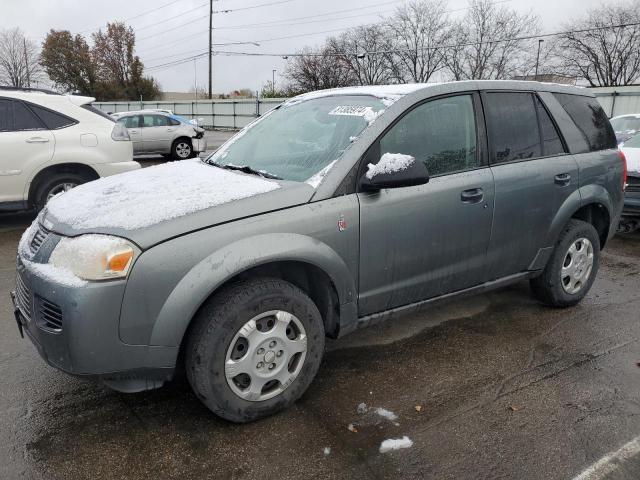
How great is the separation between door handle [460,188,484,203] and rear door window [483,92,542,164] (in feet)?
0.97

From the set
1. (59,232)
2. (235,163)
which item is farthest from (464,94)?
(59,232)

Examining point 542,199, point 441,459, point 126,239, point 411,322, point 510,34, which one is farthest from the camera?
point 510,34

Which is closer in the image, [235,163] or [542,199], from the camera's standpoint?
[235,163]

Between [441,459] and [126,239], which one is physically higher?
[126,239]

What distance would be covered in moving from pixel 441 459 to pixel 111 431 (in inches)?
64.8

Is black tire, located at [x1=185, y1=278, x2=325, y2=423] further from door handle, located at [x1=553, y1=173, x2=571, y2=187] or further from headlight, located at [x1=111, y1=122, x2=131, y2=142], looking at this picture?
headlight, located at [x1=111, y1=122, x2=131, y2=142]

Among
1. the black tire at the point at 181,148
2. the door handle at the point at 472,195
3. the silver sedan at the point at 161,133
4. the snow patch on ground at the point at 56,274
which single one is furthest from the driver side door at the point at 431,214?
the black tire at the point at 181,148

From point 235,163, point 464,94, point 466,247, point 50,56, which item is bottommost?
point 466,247

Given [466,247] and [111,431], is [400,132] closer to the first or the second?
[466,247]

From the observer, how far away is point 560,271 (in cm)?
420

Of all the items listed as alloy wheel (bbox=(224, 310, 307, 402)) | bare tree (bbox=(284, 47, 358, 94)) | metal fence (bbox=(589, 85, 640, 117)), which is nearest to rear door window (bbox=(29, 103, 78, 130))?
alloy wheel (bbox=(224, 310, 307, 402))

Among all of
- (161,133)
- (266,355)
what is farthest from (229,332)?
(161,133)

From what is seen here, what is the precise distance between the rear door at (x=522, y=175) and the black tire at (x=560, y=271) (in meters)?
0.20

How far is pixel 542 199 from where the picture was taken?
3.82 metres
